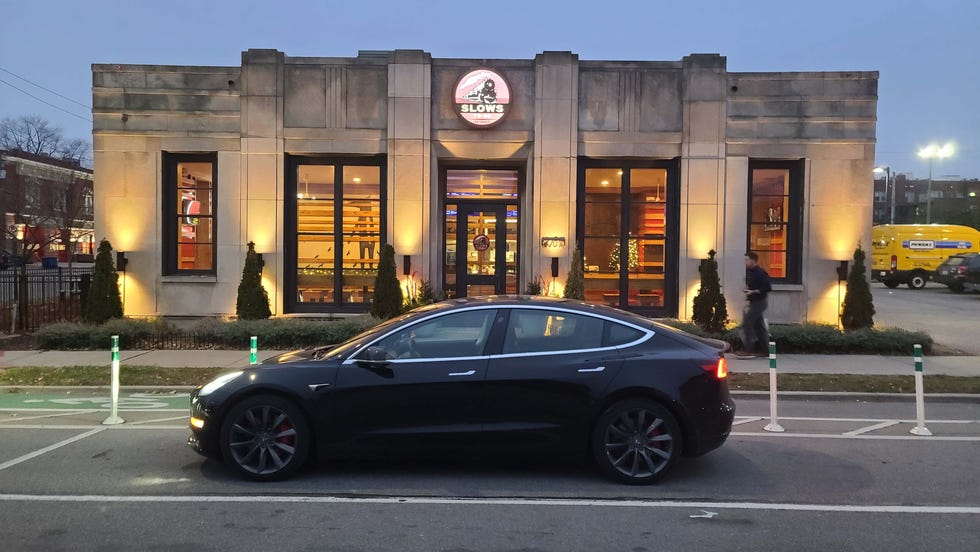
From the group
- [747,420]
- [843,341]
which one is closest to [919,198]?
[843,341]

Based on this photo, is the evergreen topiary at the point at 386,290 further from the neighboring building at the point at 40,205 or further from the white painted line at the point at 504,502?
the neighboring building at the point at 40,205

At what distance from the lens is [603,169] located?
1536 centimetres

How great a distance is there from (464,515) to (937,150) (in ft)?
166

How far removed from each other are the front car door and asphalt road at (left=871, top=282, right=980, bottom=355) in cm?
1180

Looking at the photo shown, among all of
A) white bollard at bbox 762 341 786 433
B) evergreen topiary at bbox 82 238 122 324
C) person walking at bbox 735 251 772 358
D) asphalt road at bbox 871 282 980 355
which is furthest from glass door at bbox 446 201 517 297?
asphalt road at bbox 871 282 980 355

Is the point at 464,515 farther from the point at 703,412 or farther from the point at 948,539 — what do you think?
the point at 948,539

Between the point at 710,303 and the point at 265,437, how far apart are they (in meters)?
10.4

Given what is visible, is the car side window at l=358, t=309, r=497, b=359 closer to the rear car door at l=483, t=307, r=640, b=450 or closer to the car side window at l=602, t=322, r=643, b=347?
the rear car door at l=483, t=307, r=640, b=450

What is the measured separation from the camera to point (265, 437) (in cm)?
555

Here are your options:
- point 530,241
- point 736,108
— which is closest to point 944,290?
point 736,108

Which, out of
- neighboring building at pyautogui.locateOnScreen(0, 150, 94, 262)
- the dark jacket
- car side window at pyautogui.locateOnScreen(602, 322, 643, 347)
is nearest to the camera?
car side window at pyautogui.locateOnScreen(602, 322, 643, 347)

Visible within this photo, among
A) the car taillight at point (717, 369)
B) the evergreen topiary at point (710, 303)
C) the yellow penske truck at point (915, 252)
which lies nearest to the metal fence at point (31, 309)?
the evergreen topiary at point (710, 303)

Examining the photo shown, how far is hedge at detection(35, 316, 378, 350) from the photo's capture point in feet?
40.9

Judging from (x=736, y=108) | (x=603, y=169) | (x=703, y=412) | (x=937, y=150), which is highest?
(x=937, y=150)
